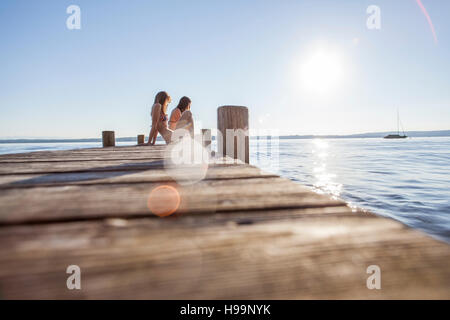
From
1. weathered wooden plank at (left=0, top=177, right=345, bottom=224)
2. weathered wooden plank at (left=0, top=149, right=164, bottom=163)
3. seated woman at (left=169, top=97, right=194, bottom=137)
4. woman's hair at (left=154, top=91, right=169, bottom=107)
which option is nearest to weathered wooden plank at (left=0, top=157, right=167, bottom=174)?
weathered wooden plank at (left=0, top=149, right=164, bottom=163)

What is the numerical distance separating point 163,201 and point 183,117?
3.97 m

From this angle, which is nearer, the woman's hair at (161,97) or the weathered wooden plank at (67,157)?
A: the weathered wooden plank at (67,157)

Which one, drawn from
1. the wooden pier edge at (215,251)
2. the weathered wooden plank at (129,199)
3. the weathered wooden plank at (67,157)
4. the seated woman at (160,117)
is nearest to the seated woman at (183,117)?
the seated woman at (160,117)

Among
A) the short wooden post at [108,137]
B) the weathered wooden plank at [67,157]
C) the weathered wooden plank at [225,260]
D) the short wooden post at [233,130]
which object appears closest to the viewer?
the weathered wooden plank at [225,260]

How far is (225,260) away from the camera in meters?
0.49

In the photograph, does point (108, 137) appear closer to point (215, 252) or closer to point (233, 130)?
point (233, 130)

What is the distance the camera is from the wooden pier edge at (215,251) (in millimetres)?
417

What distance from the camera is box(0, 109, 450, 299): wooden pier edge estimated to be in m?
0.42

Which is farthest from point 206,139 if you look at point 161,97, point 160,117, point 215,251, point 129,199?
point 215,251

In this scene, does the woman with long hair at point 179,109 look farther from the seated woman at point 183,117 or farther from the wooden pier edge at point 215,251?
the wooden pier edge at point 215,251

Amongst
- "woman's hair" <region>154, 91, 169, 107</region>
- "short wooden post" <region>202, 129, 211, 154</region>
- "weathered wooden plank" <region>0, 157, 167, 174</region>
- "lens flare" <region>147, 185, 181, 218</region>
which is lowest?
"lens flare" <region>147, 185, 181, 218</region>

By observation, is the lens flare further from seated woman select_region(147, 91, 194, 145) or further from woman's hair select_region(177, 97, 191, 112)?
seated woman select_region(147, 91, 194, 145)
